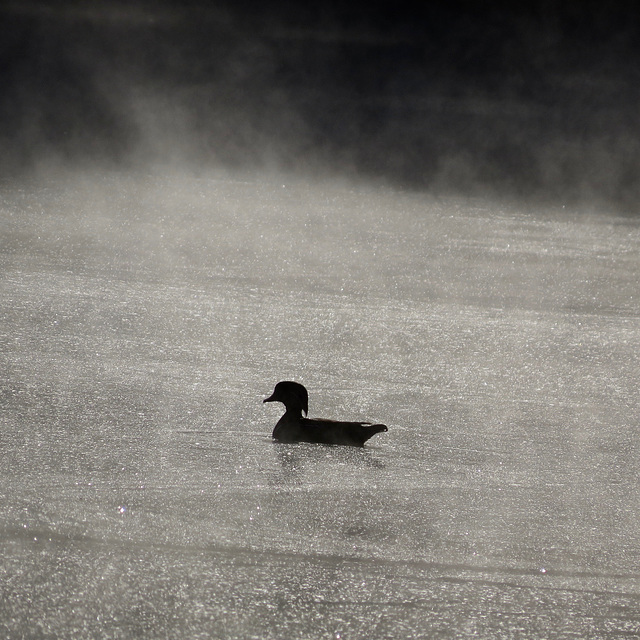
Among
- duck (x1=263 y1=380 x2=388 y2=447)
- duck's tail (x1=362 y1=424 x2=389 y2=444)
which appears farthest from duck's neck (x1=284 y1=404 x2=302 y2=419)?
duck's tail (x1=362 y1=424 x2=389 y2=444)

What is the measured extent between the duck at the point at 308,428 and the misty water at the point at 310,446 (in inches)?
1.7

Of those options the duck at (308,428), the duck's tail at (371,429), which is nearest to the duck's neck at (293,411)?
the duck at (308,428)

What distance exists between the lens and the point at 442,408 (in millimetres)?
3178

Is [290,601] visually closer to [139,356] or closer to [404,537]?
[404,537]

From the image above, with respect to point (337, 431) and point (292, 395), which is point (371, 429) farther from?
point (292, 395)

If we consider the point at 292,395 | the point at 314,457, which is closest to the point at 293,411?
the point at 292,395

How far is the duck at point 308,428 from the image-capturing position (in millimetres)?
2730

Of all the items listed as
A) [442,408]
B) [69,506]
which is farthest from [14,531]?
[442,408]

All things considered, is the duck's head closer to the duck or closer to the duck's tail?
the duck

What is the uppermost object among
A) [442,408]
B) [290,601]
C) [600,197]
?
[600,197]

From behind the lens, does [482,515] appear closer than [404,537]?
No

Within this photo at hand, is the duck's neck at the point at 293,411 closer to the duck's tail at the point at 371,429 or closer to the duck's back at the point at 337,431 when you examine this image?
the duck's back at the point at 337,431

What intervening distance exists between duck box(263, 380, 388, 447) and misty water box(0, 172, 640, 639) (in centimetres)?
4

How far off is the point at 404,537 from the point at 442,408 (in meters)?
1.05
